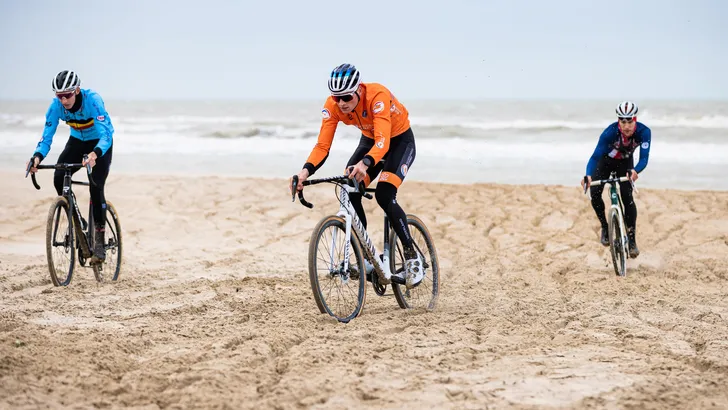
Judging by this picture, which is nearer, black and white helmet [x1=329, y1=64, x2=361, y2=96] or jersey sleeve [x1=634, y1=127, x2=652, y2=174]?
black and white helmet [x1=329, y1=64, x2=361, y2=96]

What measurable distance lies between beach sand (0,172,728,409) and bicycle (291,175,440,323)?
0.17 m

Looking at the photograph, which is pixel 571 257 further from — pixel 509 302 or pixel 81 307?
pixel 81 307

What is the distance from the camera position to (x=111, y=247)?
7.35 metres

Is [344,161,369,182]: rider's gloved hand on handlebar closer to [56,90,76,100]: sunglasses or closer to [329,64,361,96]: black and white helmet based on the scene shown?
[329,64,361,96]: black and white helmet

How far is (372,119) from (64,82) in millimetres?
2915

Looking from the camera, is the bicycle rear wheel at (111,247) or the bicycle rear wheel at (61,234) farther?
the bicycle rear wheel at (111,247)

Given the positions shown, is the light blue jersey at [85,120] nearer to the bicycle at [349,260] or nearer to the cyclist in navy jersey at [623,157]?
the bicycle at [349,260]

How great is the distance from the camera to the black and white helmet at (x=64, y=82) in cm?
659

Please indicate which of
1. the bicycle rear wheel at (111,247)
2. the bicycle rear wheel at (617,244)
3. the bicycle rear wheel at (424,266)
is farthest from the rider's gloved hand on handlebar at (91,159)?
the bicycle rear wheel at (617,244)

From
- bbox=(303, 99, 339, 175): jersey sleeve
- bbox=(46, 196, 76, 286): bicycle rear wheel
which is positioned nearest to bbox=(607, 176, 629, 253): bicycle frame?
bbox=(303, 99, 339, 175): jersey sleeve

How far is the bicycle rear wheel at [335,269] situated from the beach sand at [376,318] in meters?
0.16

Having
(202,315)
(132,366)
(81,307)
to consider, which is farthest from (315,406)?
(81,307)

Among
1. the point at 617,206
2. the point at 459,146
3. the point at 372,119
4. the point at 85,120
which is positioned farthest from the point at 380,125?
the point at 459,146

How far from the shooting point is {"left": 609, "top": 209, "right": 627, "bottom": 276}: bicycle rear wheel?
768 centimetres
